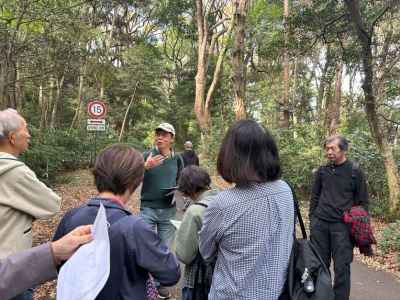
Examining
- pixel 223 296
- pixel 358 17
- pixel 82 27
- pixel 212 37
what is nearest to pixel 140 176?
pixel 223 296

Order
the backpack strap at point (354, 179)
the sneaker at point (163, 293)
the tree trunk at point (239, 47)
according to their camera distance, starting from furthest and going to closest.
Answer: the tree trunk at point (239, 47)
the sneaker at point (163, 293)
the backpack strap at point (354, 179)

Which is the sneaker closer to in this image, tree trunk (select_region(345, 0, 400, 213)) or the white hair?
the white hair

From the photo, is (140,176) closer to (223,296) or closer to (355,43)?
→ (223,296)

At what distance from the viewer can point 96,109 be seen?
14234 mm

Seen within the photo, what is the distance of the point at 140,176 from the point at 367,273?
5690 millimetres

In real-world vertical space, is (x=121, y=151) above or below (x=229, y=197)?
above

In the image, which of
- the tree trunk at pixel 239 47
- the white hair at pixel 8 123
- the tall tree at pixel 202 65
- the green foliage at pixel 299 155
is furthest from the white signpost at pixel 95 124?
the white hair at pixel 8 123

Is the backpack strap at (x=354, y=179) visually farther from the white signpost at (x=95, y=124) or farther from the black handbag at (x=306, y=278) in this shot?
the white signpost at (x=95, y=124)

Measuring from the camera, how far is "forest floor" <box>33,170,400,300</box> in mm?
5105

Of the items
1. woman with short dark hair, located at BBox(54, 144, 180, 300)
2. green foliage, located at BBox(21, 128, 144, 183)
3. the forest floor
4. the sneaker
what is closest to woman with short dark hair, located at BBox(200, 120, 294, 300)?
woman with short dark hair, located at BBox(54, 144, 180, 300)

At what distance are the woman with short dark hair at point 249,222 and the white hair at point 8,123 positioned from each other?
4.53 feet

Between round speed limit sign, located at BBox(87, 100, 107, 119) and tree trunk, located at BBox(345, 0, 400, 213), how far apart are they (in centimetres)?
874

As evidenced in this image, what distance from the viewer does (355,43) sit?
10.1 meters

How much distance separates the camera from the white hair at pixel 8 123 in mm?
2602
